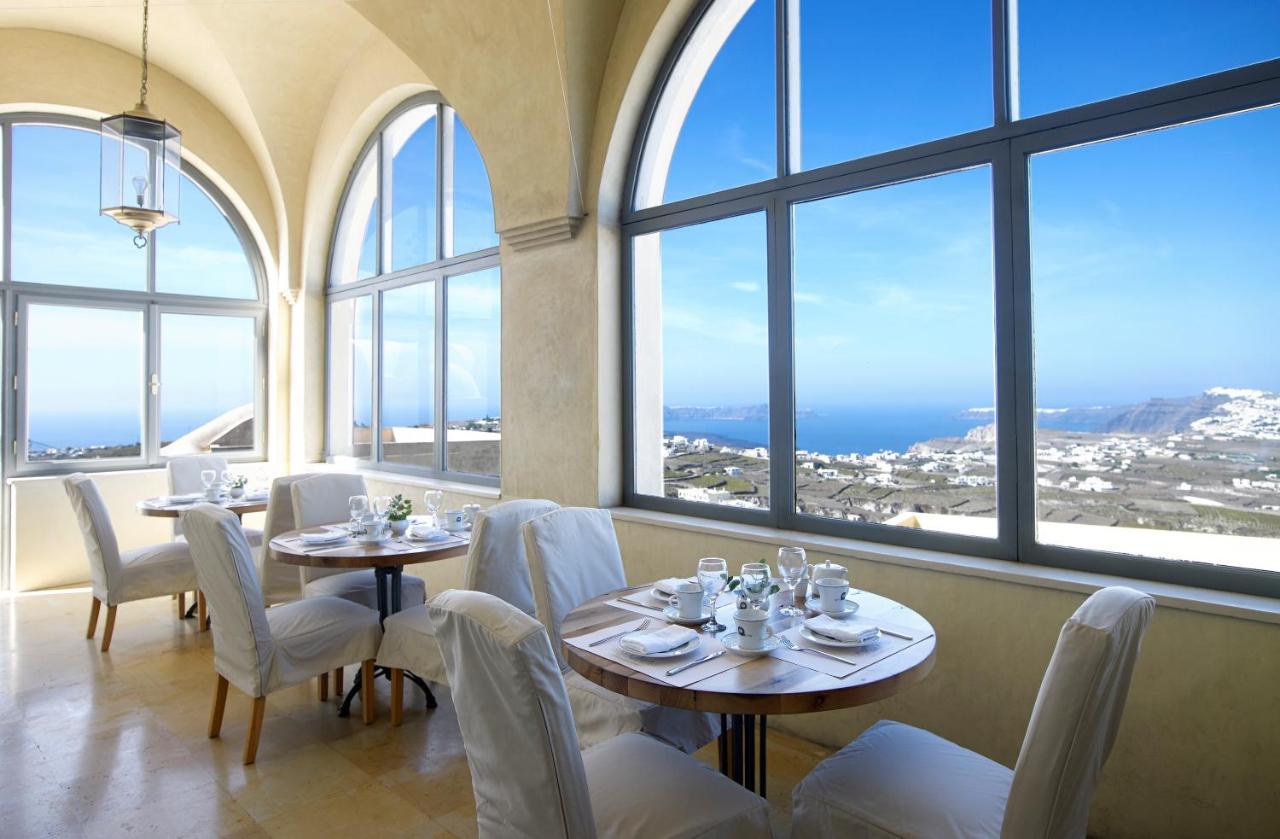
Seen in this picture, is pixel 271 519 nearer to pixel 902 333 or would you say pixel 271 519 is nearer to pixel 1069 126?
pixel 902 333

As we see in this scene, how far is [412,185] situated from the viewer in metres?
5.75

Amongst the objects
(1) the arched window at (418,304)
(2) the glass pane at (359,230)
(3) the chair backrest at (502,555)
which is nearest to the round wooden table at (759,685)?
(3) the chair backrest at (502,555)

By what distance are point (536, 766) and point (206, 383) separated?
6342 mm

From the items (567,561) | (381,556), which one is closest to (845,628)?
(567,561)

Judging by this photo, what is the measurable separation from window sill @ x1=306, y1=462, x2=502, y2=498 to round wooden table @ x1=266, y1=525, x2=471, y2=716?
1.24m

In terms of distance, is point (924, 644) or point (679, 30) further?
point (679, 30)

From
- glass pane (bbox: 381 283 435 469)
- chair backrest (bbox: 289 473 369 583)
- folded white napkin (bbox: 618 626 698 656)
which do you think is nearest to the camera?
folded white napkin (bbox: 618 626 698 656)

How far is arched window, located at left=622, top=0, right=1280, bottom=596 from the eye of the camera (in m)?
2.32

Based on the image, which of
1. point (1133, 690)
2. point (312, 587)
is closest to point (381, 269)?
point (312, 587)

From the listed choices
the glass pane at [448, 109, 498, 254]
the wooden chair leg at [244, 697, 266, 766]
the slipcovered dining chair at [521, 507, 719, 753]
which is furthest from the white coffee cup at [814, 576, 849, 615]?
the glass pane at [448, 109, 498, 254]

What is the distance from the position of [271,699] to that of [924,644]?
3084mm

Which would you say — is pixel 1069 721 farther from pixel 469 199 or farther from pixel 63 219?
pixel 63 219

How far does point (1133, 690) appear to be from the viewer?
88.5 inches

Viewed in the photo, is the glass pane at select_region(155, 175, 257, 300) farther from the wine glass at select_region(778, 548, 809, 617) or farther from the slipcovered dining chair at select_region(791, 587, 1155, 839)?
the slipcovered dining chair at select_region(791, 587, 1155, 839)
